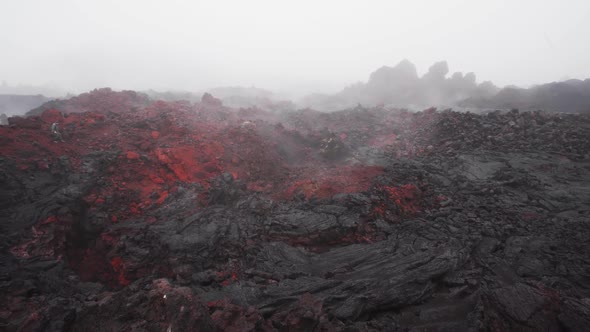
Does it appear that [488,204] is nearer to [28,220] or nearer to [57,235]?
[57,235]

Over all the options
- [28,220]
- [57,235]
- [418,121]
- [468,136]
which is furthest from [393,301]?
[418,121]

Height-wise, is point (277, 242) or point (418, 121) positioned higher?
point (418, 121)

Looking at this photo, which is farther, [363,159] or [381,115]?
[381,115]

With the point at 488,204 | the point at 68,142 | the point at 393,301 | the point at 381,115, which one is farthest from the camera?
the point at 381,115

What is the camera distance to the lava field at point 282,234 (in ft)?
15.8

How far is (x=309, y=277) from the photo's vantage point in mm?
6246

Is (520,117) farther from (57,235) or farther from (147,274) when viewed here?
(57,235)

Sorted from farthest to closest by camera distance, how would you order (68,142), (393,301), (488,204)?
1. (68,142)
2. (488,204)
3. (393,301)

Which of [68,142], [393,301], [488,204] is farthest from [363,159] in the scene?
[68,142]

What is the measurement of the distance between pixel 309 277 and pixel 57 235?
25.9 ft

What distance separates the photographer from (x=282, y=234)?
25.6 ft

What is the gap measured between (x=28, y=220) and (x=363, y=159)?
50.1 ft

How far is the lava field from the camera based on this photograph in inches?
190

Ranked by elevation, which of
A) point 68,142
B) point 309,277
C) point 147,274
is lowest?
point 147,274
